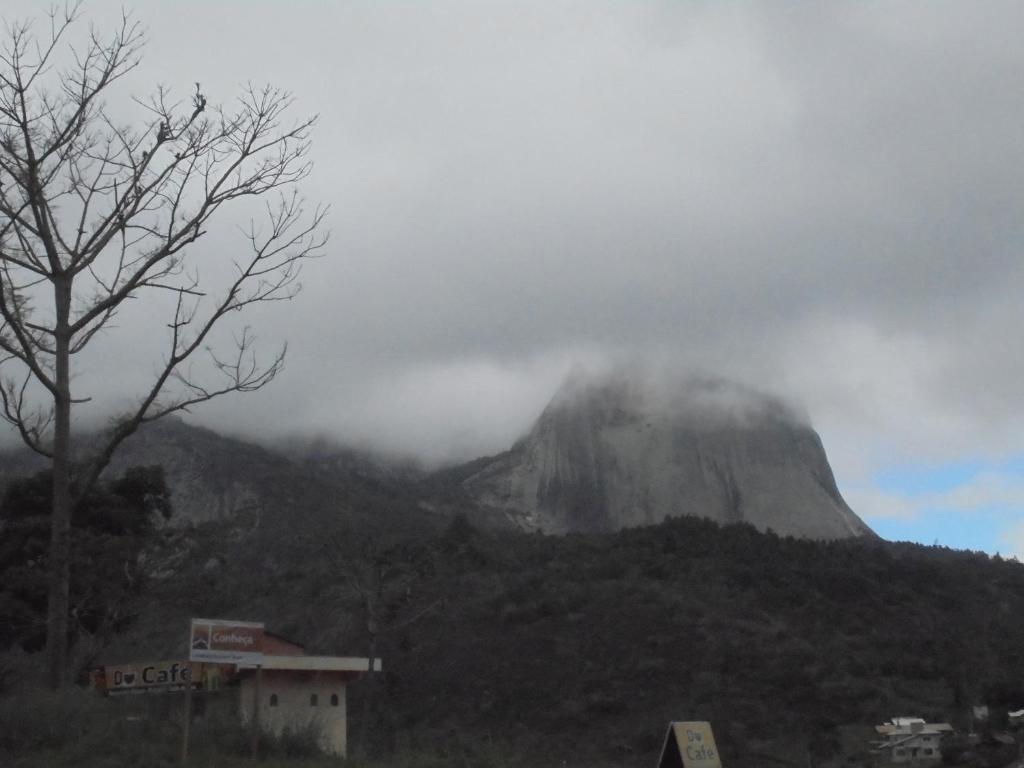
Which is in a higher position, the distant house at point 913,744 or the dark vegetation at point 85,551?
the dark vegetation at point 85,551

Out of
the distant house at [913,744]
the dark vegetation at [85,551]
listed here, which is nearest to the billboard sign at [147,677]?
the dark vegetation at [85,551]

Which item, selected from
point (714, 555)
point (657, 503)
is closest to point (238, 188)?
point (714, 555)

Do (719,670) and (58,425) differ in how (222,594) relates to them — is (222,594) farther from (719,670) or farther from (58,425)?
(58,425)

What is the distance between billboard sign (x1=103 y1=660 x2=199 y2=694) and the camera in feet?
66.5

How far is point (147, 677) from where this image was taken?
21.8 metres

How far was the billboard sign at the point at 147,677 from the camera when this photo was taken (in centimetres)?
2027

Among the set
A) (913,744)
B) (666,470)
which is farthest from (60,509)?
(666,470)

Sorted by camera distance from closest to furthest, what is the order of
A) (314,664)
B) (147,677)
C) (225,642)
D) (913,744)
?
(225,642) < (147,677) < (314,664) < (913,744)

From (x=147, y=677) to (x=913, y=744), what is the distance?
19.4 meters

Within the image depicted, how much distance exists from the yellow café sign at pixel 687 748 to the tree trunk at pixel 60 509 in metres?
7.41

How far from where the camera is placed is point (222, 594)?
42719mm

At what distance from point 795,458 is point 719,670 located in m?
47.1

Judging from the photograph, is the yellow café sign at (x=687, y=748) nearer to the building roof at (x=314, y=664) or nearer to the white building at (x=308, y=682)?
the white building at (x=308, y=682)

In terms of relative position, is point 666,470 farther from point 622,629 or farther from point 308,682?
point 308,682
